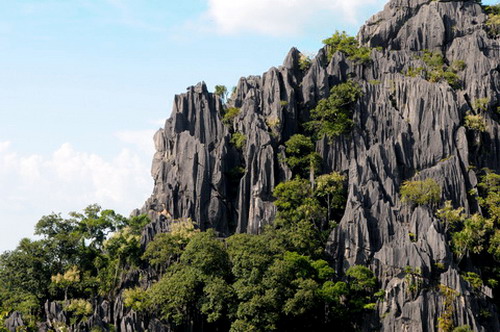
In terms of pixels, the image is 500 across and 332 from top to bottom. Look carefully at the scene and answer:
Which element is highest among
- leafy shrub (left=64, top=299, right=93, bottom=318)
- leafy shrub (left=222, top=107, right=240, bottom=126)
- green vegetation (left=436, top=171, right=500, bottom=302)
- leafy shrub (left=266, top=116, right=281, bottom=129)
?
leafy shrub (left=222, top=107, right=240, bottom=126)

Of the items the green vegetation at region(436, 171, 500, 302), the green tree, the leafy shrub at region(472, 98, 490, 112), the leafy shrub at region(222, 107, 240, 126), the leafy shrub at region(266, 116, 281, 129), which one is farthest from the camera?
the leafy shrub at region(222, 107, 240, 126)

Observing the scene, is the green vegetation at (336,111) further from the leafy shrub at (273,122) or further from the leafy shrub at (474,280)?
the leafy shrub at (474,280)

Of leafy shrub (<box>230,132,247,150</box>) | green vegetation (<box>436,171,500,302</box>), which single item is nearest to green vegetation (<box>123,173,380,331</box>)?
green vegetation (<box>436,171,500,302</box>)

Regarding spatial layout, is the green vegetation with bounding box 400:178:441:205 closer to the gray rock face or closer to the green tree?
the green tree

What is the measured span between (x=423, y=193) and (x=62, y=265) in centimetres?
2380

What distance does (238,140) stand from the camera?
53344mm

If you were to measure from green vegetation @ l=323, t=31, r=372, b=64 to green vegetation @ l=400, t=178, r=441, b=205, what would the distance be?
47.3ft

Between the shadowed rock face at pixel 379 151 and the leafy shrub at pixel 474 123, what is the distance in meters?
0.62

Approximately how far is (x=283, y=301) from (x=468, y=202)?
51.1 ft

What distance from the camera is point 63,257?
150ft

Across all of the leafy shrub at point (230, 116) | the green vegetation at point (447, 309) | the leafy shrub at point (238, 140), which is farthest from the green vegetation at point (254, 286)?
the leafy shrub at point (230, 116)

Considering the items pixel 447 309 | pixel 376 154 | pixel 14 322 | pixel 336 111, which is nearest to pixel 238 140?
pixel 336 111

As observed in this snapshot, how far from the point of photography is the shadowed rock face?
42500 millimetres

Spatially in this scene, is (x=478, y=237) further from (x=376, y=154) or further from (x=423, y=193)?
(x=376, y=154)
